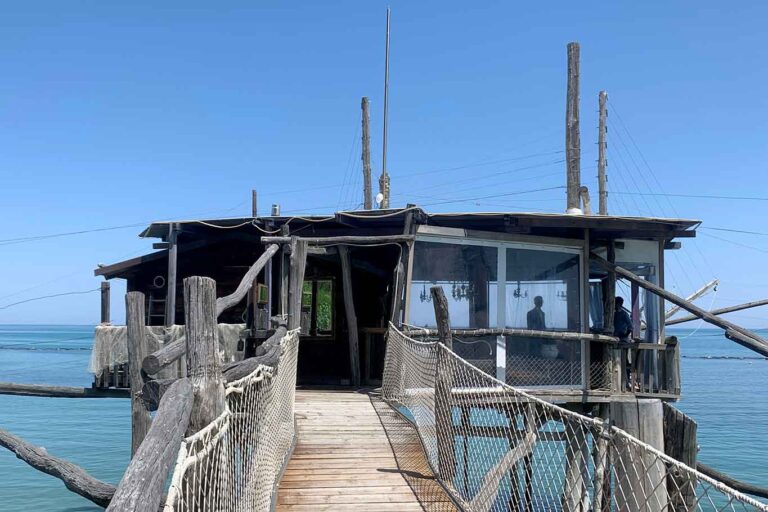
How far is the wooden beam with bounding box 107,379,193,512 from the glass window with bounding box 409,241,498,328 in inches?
341

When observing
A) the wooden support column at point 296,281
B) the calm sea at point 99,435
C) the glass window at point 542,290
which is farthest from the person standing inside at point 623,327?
the calm sea at point 99,435

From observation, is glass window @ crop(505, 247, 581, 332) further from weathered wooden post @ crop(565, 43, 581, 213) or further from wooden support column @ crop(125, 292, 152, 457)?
wooden support column @ crop(125, 292, 152, 457)

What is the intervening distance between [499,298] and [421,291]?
134 centimetres

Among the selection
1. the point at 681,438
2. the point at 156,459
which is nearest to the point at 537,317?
the point at 681,438

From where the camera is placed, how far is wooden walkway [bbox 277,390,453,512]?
555 centimetres

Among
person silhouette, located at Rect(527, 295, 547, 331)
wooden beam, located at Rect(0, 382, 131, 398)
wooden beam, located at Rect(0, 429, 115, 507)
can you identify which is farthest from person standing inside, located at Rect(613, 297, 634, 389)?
wooden beam, located at Rect(0, 382, 131, 398)

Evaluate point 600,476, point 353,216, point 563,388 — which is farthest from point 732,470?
point 600,476

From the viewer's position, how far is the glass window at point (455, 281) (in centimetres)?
1154

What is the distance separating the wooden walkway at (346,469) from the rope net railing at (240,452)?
223 millimetres

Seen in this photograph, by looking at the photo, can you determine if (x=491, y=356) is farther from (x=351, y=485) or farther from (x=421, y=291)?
(x=351, y=485)

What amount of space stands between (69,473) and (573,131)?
13.9 meters

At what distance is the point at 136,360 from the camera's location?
17.1ft

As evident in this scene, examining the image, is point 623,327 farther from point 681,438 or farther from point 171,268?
point 171,268

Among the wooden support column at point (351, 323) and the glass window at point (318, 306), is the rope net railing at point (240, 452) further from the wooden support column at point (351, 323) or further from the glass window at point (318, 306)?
the glass window at point (318, 306)
